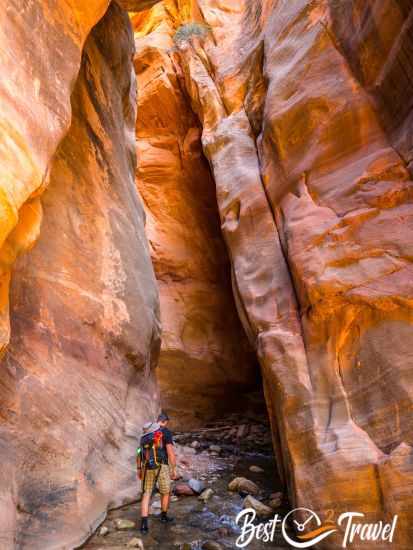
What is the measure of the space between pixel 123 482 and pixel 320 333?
320 cm

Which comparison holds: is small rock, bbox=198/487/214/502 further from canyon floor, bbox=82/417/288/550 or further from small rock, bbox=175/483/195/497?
small rock, bbox=175/483/195/497

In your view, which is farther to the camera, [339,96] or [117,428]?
[339,96]

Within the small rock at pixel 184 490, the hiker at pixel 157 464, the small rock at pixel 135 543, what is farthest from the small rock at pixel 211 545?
the small rock at pixel 184 490

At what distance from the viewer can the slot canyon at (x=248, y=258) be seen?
369 centimetres

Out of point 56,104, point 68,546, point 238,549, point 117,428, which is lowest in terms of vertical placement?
point 238,549

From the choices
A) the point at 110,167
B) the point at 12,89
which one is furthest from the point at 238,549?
the point at 110,167

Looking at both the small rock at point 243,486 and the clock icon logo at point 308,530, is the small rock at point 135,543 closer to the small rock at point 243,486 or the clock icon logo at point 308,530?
the clock icon logo at point 308,530

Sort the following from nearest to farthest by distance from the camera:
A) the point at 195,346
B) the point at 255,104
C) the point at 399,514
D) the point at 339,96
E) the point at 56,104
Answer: the point at 56,104 → the point at 399,514 → the point at 339,96 → the point at 255,104 → the point at 195,346

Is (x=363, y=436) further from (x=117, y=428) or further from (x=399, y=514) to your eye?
(x=117, y=428)

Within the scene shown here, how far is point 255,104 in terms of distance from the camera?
924 cm

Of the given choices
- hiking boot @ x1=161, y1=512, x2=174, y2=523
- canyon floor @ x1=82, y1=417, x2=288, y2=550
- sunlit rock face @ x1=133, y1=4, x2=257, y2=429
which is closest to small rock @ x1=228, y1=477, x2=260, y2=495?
canyon floor @ x1=82, y1=417, x2=288, y2=550

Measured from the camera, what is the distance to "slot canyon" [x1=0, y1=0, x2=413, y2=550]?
3691 mm

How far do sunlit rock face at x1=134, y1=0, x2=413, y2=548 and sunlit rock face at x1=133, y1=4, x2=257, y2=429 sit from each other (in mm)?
4318

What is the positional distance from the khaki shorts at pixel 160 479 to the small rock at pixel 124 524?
0.39m
